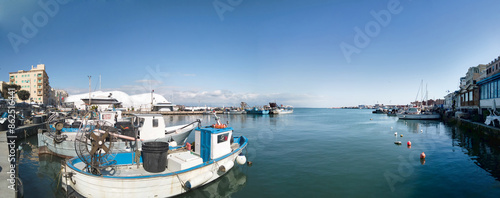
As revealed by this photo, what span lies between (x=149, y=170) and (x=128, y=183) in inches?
50.0

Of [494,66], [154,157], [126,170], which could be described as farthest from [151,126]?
[494,66]

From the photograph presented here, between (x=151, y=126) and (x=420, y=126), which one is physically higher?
(x=151, y=126)

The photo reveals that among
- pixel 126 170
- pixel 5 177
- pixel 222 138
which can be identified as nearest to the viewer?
pixel 5 177

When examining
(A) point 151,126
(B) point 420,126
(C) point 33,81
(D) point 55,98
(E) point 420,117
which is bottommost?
(B) point 420,126

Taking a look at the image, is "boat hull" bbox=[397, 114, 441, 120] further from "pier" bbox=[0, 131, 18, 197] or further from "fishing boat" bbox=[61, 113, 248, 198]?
"pier" bbox=[0, 131, 18, 197]

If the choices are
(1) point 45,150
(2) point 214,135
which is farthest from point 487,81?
(1) point 45,150

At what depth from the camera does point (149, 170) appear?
9.13m

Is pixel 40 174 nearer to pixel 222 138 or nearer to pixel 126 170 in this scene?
pixel 126 170

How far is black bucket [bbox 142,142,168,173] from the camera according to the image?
9023 millimetres

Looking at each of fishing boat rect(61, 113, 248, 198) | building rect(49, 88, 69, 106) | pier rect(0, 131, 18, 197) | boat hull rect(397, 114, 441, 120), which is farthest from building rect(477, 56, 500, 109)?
building rect(49, 88, 69, 106)

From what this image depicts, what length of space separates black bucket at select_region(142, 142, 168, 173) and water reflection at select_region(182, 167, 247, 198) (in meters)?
1.88

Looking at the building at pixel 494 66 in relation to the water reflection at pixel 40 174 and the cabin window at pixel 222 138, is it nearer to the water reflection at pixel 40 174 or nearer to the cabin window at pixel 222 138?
the cabin window at pixel 222 138

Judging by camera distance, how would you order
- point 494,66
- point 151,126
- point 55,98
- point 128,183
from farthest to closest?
1. point 55,98
2. point 494,66
3. point 151,126
4. point 128,183

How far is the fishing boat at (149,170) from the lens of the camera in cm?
794
